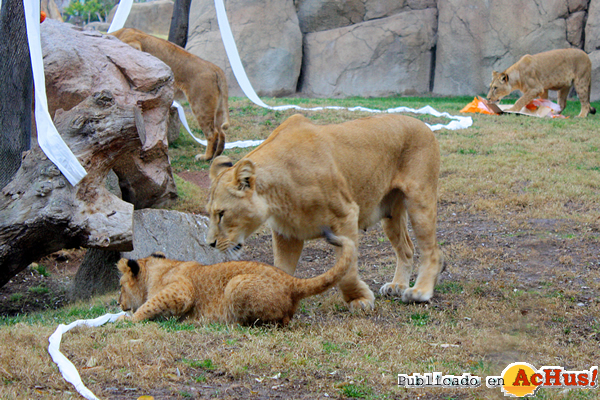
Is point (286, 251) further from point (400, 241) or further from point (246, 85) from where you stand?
point (246, 85)

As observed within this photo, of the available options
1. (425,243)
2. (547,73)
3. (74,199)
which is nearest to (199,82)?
(74,199)

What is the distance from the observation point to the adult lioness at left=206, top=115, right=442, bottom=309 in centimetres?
454

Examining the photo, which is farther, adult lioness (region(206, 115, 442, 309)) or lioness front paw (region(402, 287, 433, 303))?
lioness front paw (region(402, 287, 433, 303))

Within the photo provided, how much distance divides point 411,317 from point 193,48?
1781 centimetres

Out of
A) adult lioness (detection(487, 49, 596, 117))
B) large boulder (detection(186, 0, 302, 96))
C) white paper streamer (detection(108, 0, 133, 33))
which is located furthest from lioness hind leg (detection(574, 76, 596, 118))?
white paper streamer (detection(108, 0, 133, 33))

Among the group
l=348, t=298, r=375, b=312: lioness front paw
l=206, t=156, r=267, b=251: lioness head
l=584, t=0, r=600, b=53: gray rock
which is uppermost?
l=584, t=0, r=600, b=53: gray rock

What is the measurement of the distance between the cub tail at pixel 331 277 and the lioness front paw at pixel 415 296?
3.74 feet

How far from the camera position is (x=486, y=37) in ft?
Result: 64.2

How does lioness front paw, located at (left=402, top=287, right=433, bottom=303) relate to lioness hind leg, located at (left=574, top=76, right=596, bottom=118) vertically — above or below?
below

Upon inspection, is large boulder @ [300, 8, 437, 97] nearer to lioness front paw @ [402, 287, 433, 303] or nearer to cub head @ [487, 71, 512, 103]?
cub head @ [487, 71, 512, 103]

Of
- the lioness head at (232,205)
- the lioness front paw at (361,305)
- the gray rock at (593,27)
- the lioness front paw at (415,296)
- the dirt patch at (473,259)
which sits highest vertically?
the gray rock at (593,27)

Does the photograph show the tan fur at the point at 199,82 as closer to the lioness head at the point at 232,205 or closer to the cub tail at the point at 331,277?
the lioness head at the point at 232,205

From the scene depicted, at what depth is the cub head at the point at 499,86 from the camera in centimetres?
1542

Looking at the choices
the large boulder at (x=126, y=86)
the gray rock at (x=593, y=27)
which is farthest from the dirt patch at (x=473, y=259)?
the gray rock at (x=593, y=27)
